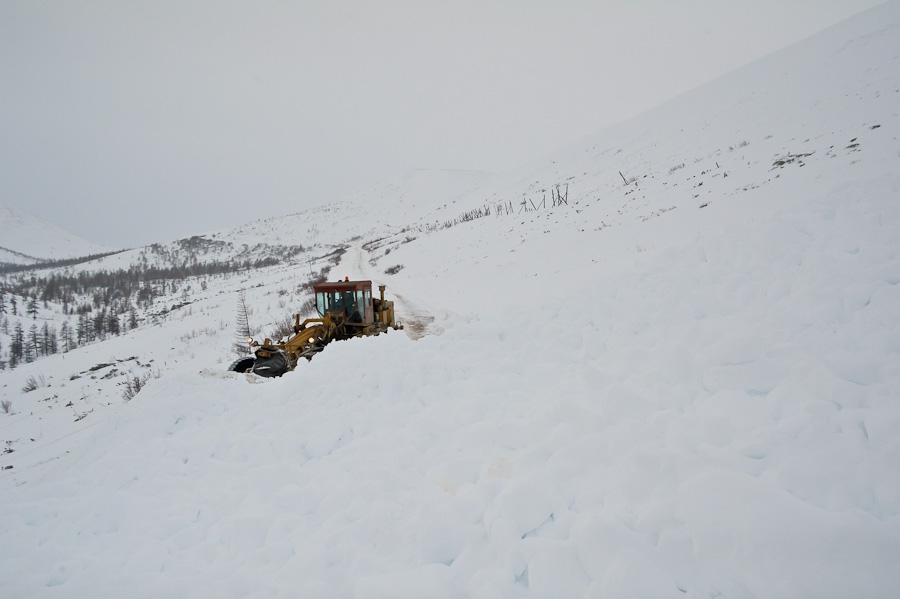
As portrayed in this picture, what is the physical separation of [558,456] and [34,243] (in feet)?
791

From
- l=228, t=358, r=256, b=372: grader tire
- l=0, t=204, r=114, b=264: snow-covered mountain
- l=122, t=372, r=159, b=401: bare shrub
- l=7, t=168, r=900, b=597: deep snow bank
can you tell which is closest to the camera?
l=7, t=168, r=900, b=597: deep snow bank

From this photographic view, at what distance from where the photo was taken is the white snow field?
7.59 feet

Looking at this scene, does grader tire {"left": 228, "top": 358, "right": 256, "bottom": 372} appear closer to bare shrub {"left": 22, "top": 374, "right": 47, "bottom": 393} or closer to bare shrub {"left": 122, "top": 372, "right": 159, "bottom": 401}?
bare shrub {"left": 122, "top": 372, "right": 159, "bottom": 401}

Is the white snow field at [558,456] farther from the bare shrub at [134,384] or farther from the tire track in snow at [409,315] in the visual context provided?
the tire track in snow at [409,315]

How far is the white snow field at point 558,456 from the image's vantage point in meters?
2.31

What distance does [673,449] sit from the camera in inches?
114

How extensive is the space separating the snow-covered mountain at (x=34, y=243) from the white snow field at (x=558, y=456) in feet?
561

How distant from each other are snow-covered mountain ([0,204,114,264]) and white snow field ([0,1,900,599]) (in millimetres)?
170844

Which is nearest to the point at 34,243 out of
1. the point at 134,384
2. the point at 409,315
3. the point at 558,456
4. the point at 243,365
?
the point at 134,384

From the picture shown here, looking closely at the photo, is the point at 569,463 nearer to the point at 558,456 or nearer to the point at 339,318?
the point at 558,456

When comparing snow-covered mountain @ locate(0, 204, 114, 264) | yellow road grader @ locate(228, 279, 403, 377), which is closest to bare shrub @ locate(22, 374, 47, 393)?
yellow road grader @ locate(228, 279, 403, 377)

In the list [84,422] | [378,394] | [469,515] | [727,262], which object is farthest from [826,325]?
[84,422]

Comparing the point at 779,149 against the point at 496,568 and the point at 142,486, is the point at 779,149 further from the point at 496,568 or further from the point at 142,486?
the point at 142,486

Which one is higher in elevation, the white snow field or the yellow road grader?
the yellow road grader
